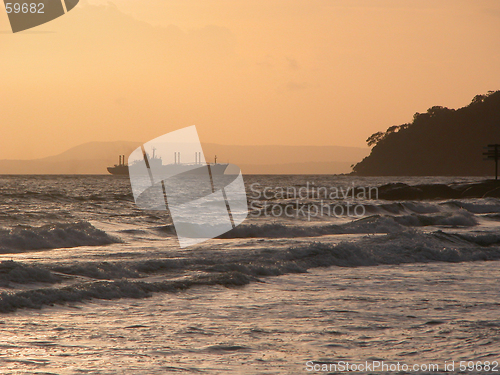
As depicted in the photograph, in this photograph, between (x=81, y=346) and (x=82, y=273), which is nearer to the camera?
(x=81, y=346)

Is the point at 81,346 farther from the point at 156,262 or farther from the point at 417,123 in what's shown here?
the point at 417,123

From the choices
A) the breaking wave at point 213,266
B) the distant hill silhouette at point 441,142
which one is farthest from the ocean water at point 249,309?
the distant hill silhouette at point 441,142

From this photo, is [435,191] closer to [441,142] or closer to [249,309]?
[249,309]

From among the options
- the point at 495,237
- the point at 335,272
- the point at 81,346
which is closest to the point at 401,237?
the point at 495,237

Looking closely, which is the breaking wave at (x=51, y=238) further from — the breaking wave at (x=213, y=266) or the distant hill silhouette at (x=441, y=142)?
the distant hill silhouette at (x=441, y=142)

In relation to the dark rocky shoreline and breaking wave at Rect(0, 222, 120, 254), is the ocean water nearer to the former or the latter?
breaking wave at Rect(0, 222, 120, 254)

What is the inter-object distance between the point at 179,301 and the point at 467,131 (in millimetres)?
182024

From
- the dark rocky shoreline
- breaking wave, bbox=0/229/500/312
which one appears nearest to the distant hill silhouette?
the dark rocky shoreline

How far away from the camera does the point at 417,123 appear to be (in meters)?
187

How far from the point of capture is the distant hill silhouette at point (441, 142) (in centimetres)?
17012

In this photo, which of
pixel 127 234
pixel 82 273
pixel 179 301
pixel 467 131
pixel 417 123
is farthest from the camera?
pixel 417 123

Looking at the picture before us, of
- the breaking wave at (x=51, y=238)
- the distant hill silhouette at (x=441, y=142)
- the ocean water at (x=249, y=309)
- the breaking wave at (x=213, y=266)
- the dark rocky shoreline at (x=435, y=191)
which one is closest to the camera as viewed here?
the ocean water at (x=249, y=309)

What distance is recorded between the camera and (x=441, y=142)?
181750 mm

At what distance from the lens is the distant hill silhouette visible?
17012 cm
